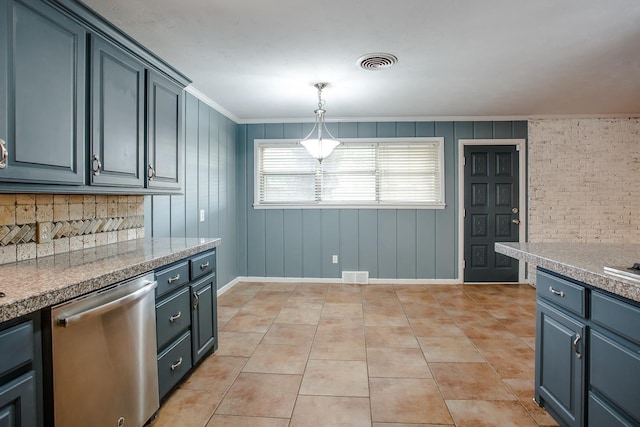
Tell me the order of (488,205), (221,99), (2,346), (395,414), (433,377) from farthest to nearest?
(488,205) < (221,99) < (433,377) < (395,414) < (2,346)

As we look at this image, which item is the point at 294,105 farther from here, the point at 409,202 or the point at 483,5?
the point at 483,5

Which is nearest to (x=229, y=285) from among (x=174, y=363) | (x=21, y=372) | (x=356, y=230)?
(x=356, y=230)

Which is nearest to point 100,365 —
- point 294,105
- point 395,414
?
point 395,414

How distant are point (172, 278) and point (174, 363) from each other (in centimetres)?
52

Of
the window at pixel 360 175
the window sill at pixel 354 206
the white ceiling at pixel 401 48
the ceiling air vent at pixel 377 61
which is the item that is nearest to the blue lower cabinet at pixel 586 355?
the white ceiling at pixel 401 48

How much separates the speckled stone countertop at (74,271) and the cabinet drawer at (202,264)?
72 millimetres

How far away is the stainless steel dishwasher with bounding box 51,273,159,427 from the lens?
1311 millimetres

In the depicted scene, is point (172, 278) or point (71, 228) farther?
point (71, 228)

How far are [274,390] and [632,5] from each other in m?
3.25

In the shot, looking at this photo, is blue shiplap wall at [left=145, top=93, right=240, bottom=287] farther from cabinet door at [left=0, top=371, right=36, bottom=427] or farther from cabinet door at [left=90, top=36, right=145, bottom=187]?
cabinet door at [left=0, top=371, right=36, bottom=427]

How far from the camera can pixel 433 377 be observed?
2.40 m

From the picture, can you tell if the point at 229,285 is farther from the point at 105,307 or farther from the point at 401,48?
the point at 401,48

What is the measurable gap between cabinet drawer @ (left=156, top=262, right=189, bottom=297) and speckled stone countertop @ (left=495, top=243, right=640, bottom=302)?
6.56ft

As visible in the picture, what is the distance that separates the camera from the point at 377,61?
9.78 feet
